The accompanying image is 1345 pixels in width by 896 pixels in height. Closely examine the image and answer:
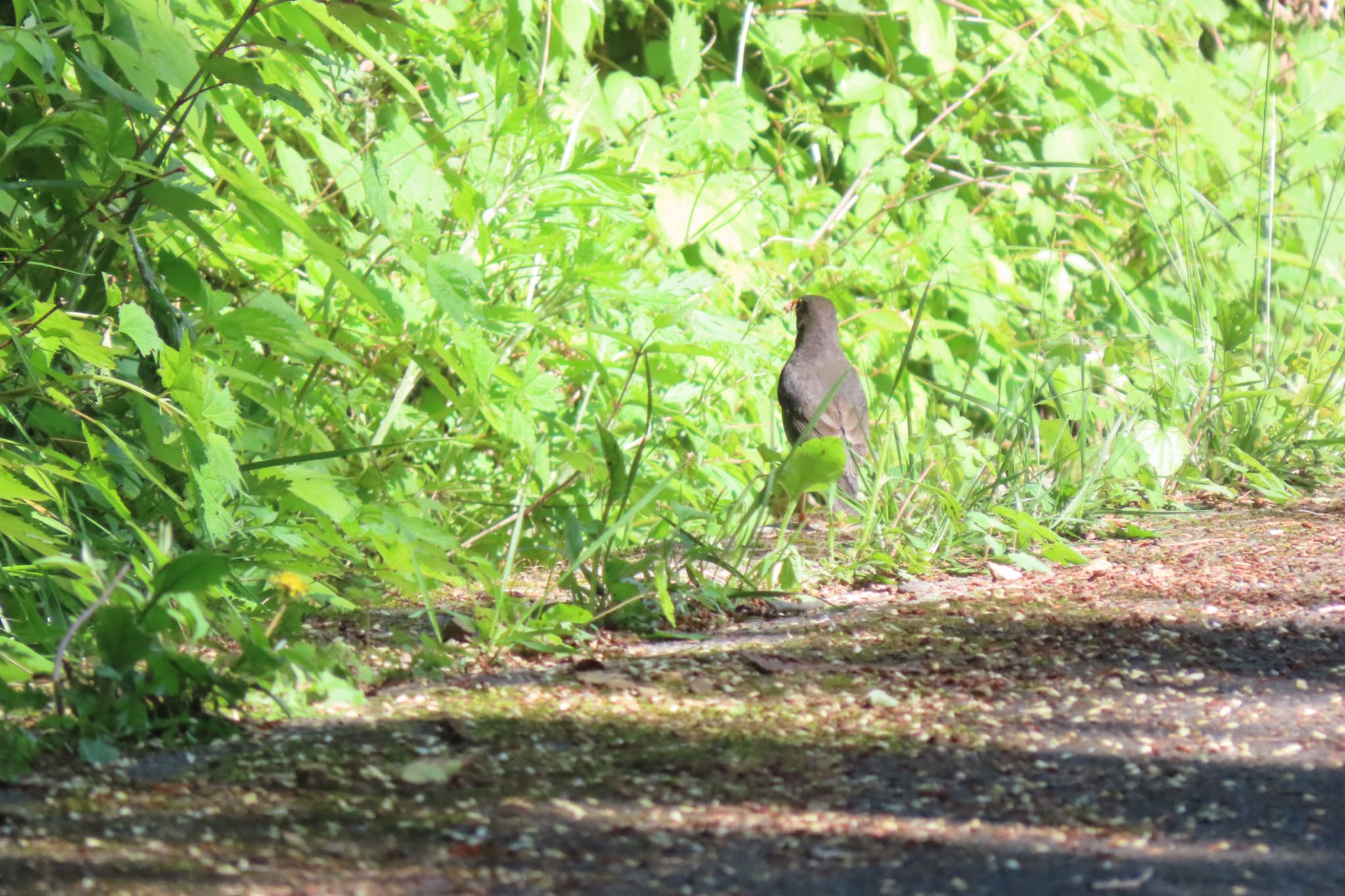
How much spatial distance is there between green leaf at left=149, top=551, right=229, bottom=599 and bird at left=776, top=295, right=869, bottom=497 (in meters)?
3.54

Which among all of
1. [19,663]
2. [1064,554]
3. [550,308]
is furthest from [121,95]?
[1064,554]

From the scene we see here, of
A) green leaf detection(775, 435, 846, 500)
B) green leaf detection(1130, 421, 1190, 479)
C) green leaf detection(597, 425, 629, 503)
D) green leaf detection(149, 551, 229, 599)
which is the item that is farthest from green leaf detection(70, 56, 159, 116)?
green leaf detection(1130, 421, 1190, 479)

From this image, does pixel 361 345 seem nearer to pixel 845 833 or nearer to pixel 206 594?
Result: pixel 206 594

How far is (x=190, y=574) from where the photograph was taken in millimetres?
1655

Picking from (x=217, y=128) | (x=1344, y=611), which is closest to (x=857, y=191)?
(x=217, y=128)

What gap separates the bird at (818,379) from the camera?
517 centimetres

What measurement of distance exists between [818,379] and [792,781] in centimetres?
372

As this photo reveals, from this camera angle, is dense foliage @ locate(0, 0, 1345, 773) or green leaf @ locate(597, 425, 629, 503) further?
green leaf @ locate(597, 425, 629, 503)

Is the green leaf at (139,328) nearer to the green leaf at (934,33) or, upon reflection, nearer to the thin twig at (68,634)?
the thin twig at (68,634)

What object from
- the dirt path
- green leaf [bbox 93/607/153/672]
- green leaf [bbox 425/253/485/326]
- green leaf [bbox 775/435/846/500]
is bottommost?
the dirt path

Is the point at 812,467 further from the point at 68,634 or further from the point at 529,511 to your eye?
the point at 68,634

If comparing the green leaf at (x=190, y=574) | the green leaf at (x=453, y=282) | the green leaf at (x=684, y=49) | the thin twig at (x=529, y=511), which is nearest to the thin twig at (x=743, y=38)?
the green leaf at (x=684, y=49)

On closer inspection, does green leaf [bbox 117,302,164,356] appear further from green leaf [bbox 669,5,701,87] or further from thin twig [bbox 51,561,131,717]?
green leaf [bbox 669,5,701,87]

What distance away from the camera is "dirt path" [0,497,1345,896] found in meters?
1.33
